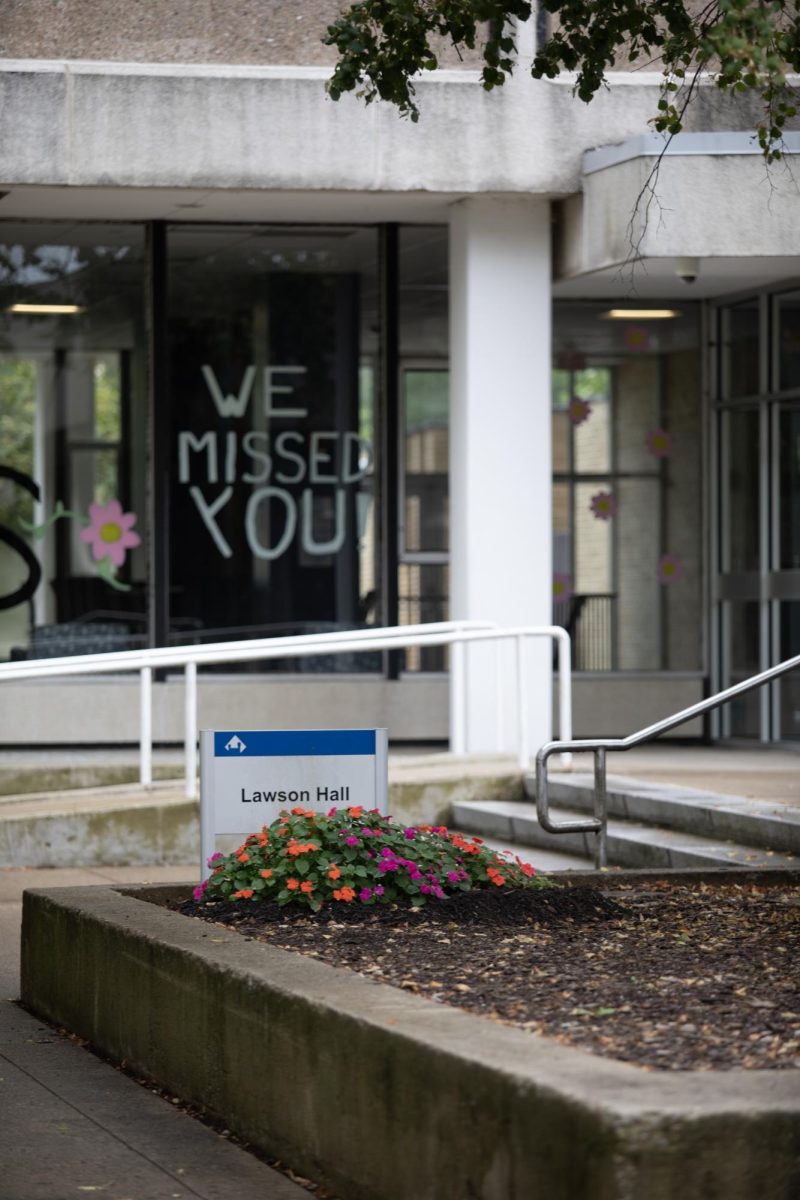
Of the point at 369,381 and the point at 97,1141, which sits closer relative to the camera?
the point at 97,1141

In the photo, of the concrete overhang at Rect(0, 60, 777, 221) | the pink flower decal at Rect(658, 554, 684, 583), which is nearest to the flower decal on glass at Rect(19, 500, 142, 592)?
the concrete overhang at Rect(0, 60, 777, 221)

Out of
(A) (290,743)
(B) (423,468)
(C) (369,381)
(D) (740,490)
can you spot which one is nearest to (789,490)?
(D) (740,490)

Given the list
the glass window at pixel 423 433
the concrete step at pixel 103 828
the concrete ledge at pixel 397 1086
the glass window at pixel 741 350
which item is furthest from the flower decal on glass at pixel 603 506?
the concrete ledge at pixel 397 1086

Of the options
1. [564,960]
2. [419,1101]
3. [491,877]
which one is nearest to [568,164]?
[491,877]

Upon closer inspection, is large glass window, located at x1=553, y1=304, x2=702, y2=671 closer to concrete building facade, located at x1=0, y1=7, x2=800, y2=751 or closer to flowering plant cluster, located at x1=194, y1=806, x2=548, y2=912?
concrete building facade, located at x1=0, y1=7, x2=800, y2=751

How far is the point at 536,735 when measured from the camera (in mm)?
13773

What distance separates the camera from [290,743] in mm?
7820

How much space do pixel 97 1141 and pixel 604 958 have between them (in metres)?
1.73

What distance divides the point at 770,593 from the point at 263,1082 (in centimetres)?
1075

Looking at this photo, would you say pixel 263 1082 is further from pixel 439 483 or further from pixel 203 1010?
pixel 439 483

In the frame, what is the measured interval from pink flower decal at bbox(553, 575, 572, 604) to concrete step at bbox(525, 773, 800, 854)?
388 centimetres

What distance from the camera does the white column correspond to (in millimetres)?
13781

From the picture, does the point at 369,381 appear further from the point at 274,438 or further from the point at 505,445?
the point at 505,445

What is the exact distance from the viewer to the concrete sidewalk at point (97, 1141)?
504 cm
